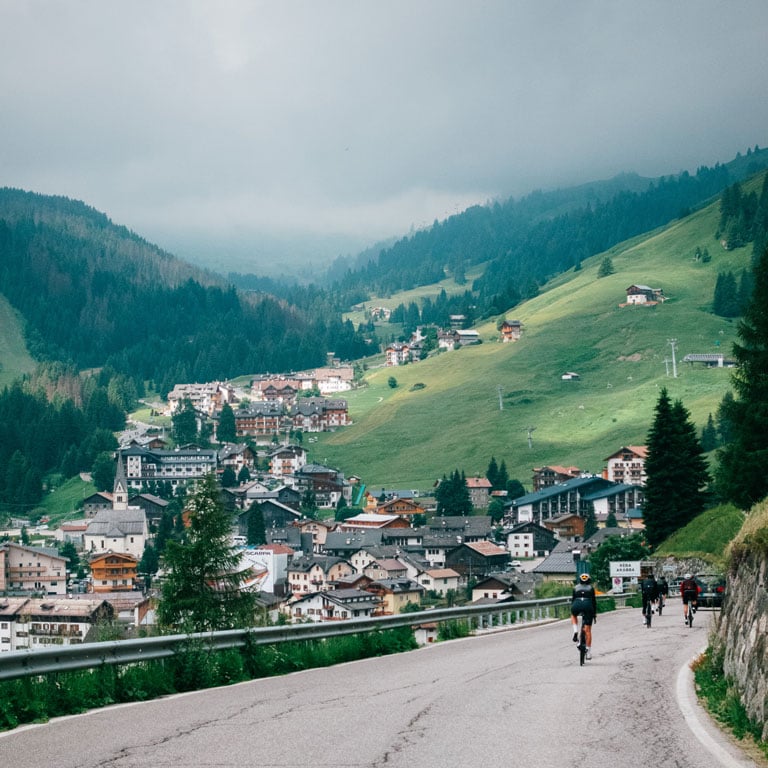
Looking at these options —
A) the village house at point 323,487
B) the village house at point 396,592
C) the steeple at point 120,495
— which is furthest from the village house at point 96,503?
the village house at point 396,592

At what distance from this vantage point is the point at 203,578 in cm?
3438

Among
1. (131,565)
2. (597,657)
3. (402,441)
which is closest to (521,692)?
(597,657)

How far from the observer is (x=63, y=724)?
11.6m

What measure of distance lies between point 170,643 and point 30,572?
96279 mm

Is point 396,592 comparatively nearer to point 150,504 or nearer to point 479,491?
point 479,491

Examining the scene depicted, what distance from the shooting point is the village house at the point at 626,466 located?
138625 millimetres

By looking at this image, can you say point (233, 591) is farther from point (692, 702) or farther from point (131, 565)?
point (131, 565)

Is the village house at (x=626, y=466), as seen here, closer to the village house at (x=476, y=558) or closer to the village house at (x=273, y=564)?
the village house at (x=476, y=558)

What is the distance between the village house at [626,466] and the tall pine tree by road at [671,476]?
259 ft

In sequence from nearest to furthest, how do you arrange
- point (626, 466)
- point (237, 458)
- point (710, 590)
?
point (710, 590)
point (626, 466)
point (237, 458)

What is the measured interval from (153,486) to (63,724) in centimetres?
16858

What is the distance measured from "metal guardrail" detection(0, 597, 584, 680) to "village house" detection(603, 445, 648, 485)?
383 ft

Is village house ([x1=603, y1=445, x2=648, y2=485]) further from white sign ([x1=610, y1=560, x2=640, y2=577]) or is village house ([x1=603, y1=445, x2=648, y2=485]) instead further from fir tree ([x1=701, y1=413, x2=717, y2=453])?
white sign ([x1=610, y1=560, x2=640, y2=577])

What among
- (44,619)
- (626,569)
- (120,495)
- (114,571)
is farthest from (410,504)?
(626,569)
